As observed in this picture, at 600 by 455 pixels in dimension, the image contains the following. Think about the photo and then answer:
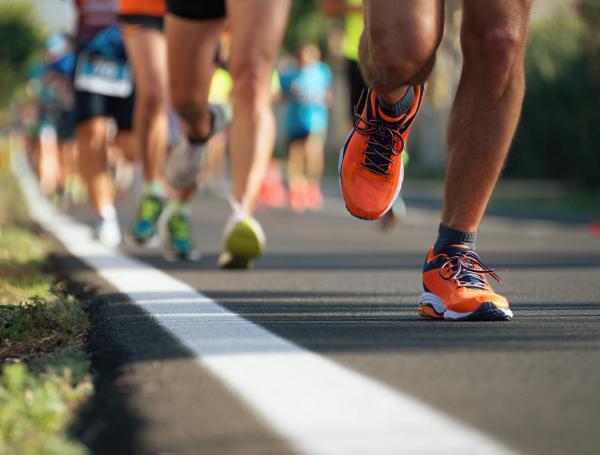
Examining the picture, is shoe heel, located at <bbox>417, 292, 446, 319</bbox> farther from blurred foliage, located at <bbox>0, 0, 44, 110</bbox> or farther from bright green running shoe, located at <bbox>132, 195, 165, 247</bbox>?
blurred foliage, located at <bbox>0, 0, 44, 110</bbox>

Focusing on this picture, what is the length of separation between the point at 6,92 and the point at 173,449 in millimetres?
15489

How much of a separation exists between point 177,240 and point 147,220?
953 mm

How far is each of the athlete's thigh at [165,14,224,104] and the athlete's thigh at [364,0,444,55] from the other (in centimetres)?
220

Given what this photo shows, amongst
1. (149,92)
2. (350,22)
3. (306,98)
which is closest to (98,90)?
(149,92)

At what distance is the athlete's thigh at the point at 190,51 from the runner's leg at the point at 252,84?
0.20m

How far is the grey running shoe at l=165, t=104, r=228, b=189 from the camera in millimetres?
6465

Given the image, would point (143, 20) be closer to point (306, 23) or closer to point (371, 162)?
point (371, 162)

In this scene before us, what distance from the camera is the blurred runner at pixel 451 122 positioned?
3.76m

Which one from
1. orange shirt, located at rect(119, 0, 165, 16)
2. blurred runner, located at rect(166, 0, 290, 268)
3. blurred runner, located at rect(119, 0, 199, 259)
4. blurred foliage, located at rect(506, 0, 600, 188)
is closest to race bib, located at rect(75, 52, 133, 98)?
blurred runner, located at rect(119, 0, 199, 259)

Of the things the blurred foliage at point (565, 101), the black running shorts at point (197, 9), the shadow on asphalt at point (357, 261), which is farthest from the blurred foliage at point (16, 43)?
the black running shorts at point (197, 9)

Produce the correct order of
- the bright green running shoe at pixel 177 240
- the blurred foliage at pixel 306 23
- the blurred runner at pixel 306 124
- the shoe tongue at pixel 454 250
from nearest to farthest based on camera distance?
the shoe tongue at pixel 454 250 → the bright green running shoe at pixel 177 240 → the blurred runner at pixel 306 124 → the blurred foliage at pixel 306 23

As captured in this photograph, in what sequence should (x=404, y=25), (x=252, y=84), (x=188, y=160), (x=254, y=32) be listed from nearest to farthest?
(x=404, y=25) < (x=254, y=32) < (x=252, y=84) < (x=188, y=160)

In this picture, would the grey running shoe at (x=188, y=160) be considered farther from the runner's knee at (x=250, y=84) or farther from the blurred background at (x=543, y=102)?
the blurred background at (x=543, y=102)

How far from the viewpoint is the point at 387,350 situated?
306 centimetres
